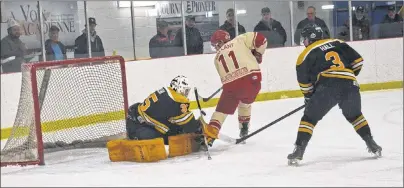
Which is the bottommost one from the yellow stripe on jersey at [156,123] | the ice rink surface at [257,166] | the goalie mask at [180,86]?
the ice rink surface at [257,166]

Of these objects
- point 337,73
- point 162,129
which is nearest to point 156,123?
point 162,129

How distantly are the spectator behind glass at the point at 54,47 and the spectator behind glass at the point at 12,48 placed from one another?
0.36m

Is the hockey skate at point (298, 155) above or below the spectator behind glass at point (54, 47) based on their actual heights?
below

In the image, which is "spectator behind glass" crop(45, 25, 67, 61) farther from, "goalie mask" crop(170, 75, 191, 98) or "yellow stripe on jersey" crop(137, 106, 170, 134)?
"goalie mask" crop(170, 75, 191, 98)

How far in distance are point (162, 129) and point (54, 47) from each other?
2.24 m

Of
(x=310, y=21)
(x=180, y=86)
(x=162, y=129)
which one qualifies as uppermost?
(x=310, y=21)

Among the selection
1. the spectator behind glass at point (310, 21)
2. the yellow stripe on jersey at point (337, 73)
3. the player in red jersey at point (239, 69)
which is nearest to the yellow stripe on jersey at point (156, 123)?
the player in red jersey at point (239, 69)

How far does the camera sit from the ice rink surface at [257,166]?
3.69m

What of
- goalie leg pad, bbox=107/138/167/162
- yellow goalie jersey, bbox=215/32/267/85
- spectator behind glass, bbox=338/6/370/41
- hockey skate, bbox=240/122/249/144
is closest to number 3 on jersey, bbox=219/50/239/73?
yellow goalie jersey, bbox=215/32/267/85

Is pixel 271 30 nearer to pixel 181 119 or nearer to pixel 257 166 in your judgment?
pixel 181 119

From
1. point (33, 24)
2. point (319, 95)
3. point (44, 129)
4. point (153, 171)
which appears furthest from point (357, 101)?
point (33, 24)

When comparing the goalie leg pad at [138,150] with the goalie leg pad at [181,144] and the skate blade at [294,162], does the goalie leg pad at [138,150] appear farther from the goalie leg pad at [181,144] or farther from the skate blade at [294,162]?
the skate blade at [294,162]

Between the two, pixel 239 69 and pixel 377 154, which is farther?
pixel 239 69

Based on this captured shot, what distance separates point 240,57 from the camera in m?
5.09
